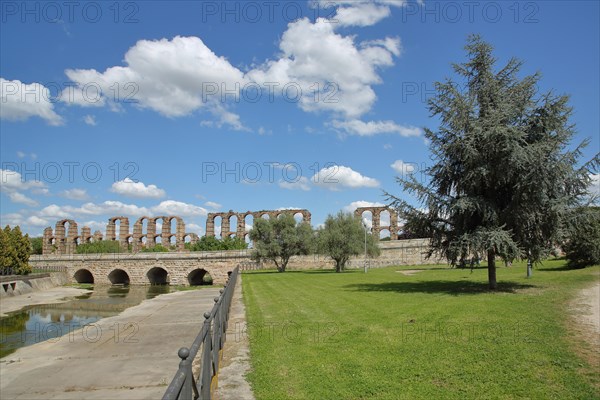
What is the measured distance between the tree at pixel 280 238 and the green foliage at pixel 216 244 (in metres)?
23.7

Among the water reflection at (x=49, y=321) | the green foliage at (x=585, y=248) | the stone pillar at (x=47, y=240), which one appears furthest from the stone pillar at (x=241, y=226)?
the green foliage at (x=585, y=248)

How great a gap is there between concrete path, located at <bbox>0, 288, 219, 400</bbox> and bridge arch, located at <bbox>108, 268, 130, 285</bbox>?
46942 mm

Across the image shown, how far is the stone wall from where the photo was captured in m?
51.9

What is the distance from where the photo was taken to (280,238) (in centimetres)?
4538

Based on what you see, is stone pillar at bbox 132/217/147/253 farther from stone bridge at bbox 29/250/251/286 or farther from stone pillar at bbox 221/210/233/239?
stone bridge at bbox 29/250/251/286

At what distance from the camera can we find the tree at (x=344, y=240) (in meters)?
39.6

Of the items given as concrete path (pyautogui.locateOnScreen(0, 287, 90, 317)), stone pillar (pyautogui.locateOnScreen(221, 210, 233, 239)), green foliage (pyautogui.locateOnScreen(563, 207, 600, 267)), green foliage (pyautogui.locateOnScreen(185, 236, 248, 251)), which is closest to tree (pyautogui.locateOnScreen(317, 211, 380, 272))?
green foliage (pyautogui.locateOnScreen(563, 207, 600, 267))

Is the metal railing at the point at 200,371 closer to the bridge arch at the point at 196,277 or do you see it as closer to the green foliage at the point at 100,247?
the bridge arch at the point at 196,277

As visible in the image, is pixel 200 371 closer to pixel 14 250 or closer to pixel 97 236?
pixel 14 250

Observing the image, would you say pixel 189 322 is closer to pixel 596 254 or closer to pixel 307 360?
pixel 307 360

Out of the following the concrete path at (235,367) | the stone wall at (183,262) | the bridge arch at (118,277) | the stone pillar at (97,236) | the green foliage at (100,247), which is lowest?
the bridge arch at (118,277)

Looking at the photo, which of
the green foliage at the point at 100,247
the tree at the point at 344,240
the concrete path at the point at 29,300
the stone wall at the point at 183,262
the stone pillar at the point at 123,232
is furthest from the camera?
the stone pillar at the point at 123,232

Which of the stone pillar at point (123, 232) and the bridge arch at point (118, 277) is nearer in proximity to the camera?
the bridge arch at point (118, 277)

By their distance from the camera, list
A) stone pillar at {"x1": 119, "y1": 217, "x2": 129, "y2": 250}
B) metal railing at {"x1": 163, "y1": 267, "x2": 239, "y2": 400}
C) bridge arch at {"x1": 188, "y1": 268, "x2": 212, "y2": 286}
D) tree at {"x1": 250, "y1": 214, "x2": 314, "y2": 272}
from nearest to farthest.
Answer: metal railing at {"x1": 163, "y1": 267, "x2": 239, "y2": 400}
tree at {"x1": 250, "y1": 214, "x2": 314, "y2": 272}
bridge arch at {"x1": 188, "y1": 268, "x2": 212, "y2": 286}
stone pillar at {"x1": 119, "y1": 217, "x2": 129, "y2": 250}
